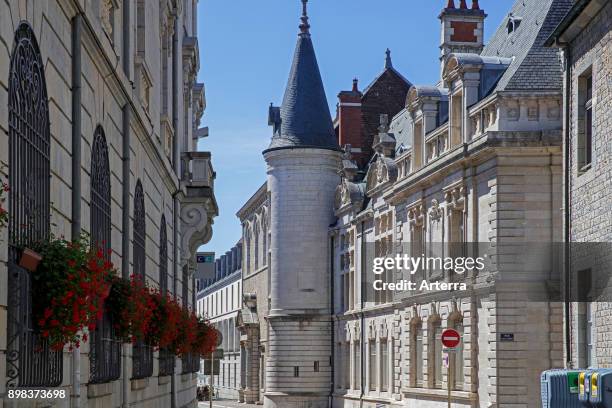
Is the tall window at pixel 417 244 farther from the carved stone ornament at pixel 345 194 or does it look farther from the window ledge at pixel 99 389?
the window ledge at pixel 99 389

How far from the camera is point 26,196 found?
10016 millimetres

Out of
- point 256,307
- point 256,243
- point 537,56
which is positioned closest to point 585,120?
point 537,56

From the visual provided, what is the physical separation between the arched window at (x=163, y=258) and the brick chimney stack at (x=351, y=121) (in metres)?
44.5

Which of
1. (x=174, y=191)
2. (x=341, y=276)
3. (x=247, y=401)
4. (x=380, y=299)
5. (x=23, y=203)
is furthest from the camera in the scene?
Answer: (x=247, y=401)

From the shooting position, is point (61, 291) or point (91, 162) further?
point (91, 162)

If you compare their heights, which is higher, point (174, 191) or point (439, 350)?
point (174, 191)

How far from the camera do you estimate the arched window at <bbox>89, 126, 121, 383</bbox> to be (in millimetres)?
13680

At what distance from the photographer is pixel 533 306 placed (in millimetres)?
35469

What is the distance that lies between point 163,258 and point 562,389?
10.5 m

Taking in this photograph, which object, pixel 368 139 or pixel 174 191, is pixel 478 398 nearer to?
pixel 174 191

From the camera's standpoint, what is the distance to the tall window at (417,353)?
44406 millimetres

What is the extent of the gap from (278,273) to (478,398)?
1211 inches

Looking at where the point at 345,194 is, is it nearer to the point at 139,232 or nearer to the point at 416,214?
the point at 416,214

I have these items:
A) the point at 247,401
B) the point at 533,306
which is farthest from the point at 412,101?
the point at 247,401
